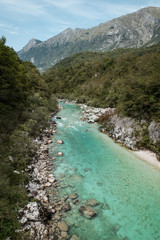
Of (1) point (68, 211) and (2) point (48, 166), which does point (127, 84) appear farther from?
(1) point (68, 211)

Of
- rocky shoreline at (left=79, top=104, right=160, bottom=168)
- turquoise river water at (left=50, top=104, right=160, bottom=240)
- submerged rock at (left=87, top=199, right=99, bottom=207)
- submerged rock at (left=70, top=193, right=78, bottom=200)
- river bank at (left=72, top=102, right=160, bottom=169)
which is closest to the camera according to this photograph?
turquoise river water at (left=50, top=104, right=160, bottom=240)

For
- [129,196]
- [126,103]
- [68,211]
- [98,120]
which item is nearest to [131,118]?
[126,103]

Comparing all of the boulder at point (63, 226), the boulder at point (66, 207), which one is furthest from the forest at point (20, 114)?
the boulder at point (66, 207)

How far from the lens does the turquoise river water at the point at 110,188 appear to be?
8.15m

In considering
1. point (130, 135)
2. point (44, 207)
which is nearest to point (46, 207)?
point (44, 207)

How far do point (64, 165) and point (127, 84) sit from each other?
17.7m

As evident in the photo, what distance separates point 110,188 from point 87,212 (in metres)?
3.27

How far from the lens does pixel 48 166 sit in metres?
13.9

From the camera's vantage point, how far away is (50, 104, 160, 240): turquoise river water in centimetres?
815

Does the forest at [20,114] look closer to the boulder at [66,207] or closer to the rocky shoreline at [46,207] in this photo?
the rocky shoreline at [46,207]

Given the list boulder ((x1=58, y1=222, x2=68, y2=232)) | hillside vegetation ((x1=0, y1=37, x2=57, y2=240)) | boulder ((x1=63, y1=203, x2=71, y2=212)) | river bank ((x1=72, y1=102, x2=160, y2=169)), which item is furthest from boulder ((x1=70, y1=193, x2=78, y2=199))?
river bank ((x1=72, y1=102, x2=160, y2=169))

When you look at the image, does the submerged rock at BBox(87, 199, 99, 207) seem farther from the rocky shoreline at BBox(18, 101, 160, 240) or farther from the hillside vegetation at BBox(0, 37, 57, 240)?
the hillside vegetation at BBox(0, 37, 57, 240)

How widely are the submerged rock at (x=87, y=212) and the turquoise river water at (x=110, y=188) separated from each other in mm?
218

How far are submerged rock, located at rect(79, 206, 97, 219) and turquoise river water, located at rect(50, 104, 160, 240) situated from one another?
0.22 m
